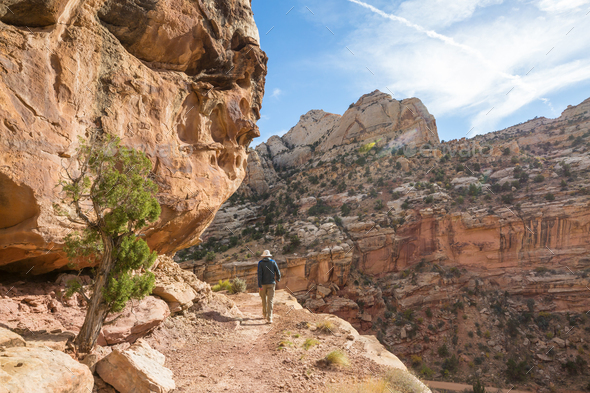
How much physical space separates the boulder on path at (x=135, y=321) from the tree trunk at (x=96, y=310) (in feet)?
1.46

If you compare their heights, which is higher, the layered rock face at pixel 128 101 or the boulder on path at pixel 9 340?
the layered rock face at pixel 128 101

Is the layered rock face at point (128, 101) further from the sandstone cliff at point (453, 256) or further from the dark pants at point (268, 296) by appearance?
the sandstone cliff at point (453, 256)

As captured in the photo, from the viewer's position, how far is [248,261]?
2828 centimetres

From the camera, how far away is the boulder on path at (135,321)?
6000 mm

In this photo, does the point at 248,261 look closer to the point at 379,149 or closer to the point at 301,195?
the point at 301,195

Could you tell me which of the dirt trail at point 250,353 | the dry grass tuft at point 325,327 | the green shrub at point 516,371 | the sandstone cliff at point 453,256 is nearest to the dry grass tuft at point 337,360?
the dirt trail at point 250,353

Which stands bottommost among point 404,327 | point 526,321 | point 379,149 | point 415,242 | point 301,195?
point 404,327

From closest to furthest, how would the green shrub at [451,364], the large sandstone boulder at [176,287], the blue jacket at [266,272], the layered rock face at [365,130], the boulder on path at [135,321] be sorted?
the boulder on path at [135,321] → the large sandstone boulder at [176,287] → the blue jacket at [266,272] → the green shrub at [451,364] → the layered rock face at [365,130]

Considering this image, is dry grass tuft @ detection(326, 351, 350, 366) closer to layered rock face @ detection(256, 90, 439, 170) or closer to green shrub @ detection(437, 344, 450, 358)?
green shrub @ detection(437, 344, 450, 358)

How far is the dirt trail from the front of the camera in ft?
17.6

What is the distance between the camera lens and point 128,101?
781 cm

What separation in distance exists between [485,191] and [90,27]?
35.6 m

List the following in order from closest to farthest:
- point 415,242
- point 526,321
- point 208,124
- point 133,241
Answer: point 133,241 < point 208,124 < point 526,321 < point 415,242

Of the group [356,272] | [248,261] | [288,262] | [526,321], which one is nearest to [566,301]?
[526,321]
